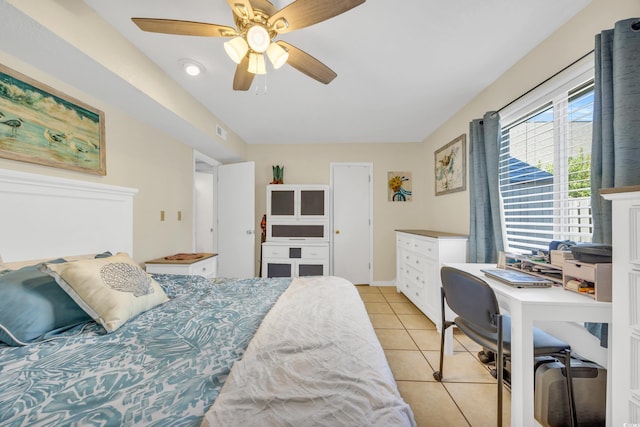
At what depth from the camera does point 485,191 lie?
228 centimetres

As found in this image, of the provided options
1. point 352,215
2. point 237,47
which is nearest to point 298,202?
point 352,215

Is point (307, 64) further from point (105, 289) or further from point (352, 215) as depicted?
point (352, 215)

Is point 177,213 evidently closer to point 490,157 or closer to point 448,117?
point 490,157

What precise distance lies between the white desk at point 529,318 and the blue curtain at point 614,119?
28 centimetres

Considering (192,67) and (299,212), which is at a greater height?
(192,67)

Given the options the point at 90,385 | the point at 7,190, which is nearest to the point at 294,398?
the point at 90,385

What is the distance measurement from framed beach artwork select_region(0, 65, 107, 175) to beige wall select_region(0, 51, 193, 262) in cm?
6

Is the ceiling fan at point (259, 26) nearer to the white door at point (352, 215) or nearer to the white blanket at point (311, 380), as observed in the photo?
the white blanket at point (311, 380)

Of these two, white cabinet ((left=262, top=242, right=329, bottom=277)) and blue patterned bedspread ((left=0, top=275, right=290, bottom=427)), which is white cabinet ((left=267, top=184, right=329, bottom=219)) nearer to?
white cabinet ((left=262, top=242, right=329, bottom=277))

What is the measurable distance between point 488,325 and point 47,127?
2868 mm

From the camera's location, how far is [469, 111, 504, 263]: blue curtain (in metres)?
2.16

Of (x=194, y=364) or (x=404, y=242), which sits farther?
(x=404, y=242)

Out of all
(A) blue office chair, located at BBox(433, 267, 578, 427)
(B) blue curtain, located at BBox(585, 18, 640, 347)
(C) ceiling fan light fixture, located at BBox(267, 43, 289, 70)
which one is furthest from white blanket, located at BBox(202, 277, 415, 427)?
(C) ceiling fan light fixture, located at BBox(267, 43, 289, 70)

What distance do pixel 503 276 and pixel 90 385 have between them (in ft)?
6.21
